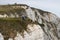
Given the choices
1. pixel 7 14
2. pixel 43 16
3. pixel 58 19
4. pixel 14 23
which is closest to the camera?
pixel 14 23

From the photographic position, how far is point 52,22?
171 meters

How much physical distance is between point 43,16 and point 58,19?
16.2m

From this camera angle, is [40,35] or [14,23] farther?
[40,35]

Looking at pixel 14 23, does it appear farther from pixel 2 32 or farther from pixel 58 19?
pixel 58 19

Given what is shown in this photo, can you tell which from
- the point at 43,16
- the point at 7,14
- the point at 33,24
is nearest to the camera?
the point at 33,24

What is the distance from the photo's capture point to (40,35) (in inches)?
3775

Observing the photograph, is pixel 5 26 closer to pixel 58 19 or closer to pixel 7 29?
pixel 7 29

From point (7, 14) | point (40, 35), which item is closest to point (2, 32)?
point (40, 35)

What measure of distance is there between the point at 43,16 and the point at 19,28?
78.6 metres

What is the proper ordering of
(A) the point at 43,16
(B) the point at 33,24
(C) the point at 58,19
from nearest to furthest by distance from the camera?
(B) the point at 33,24, (A) the point at 43,16, (C) the point at 58,19

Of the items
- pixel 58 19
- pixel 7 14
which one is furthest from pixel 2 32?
pixel 58 19

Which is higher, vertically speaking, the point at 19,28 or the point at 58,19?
the point at 19,28

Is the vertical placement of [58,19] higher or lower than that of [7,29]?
lower

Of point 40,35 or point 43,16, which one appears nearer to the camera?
point 40,35
